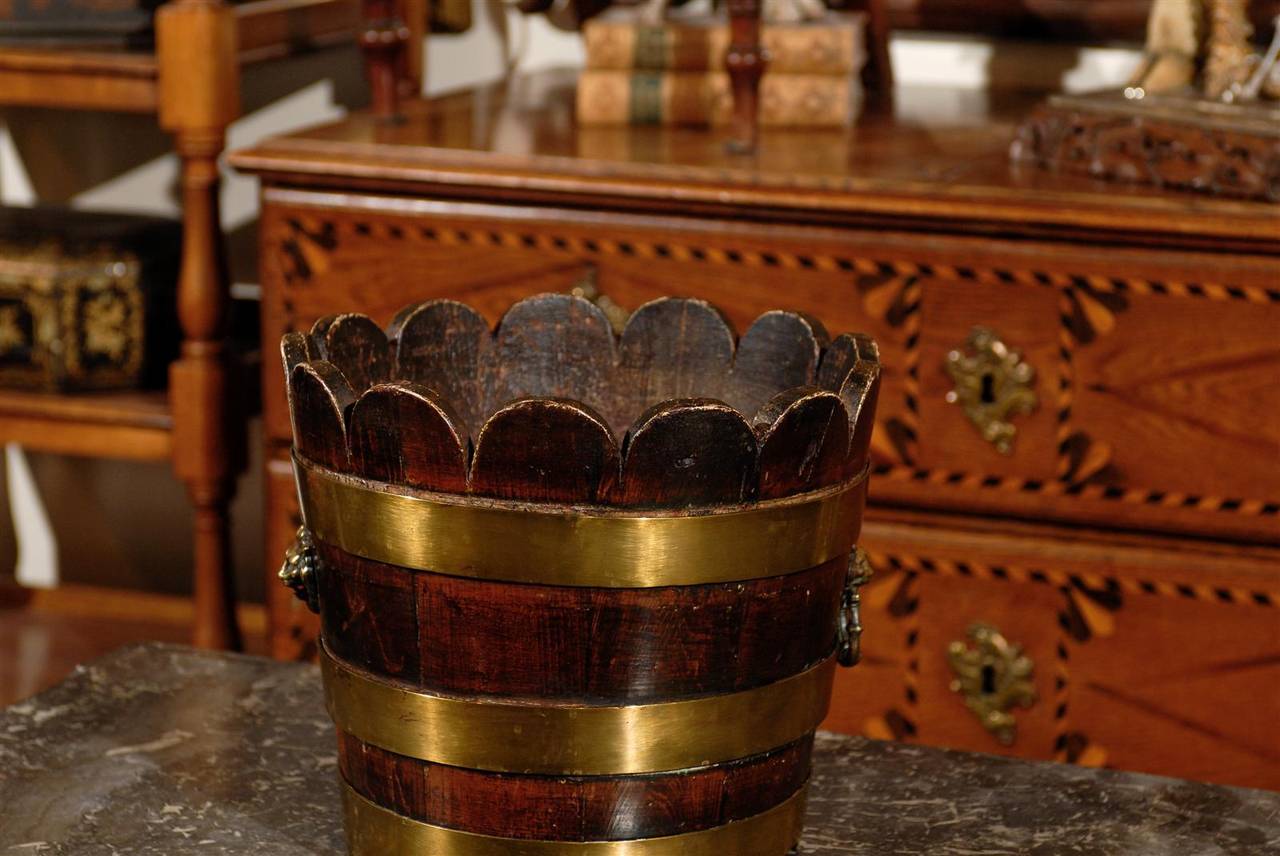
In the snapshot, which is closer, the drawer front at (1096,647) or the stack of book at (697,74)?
the drawer front at (1096,647)

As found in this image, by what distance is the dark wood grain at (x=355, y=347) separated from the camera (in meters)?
0.75

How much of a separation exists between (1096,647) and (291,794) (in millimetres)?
952

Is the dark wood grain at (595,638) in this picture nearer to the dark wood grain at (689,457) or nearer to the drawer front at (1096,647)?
the dark wood grain at (689,457)

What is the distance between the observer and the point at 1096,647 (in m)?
1.57

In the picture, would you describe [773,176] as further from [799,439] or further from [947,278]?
[799,439]

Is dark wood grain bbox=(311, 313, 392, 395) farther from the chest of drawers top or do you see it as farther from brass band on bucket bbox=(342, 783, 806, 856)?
the chest of drawers top

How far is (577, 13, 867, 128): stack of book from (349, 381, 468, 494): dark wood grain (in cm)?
120

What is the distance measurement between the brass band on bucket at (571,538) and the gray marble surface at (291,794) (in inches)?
7.4

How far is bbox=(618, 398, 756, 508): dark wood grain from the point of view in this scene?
625 mm

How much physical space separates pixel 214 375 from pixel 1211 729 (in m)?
1.09

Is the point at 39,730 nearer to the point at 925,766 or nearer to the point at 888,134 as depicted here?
the point at 925,766

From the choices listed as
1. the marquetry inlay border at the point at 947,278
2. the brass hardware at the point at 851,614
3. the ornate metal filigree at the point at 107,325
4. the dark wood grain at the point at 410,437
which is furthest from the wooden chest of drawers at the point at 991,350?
the dark wood grain at the point at 410,437

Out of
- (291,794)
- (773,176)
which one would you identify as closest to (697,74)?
(773,176)

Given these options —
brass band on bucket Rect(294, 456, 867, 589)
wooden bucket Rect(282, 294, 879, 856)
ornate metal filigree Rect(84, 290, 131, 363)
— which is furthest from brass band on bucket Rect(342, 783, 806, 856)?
ornate metal filigree Rect(84, 290, 131, 363)
